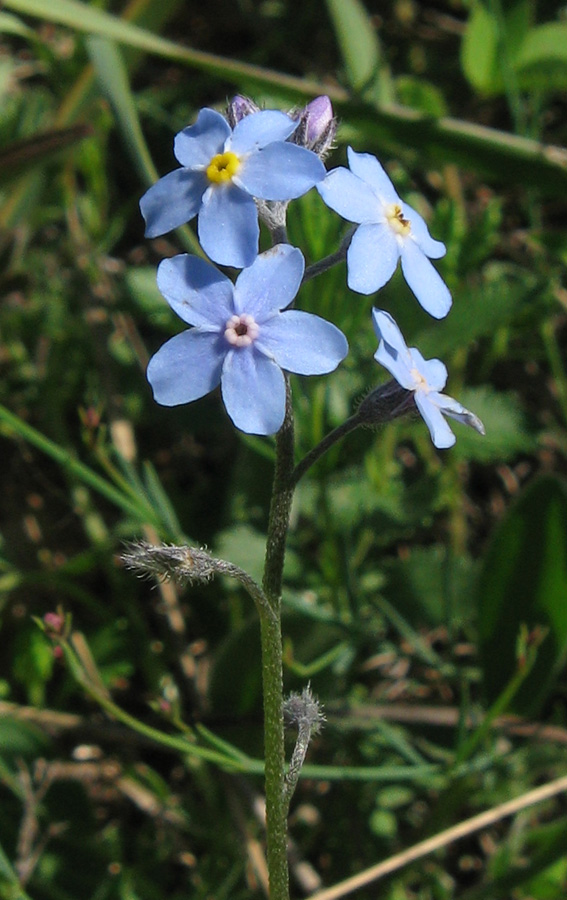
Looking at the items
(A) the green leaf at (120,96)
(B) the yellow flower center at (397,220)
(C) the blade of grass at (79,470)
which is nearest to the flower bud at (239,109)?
(B) the yellow flower center at (397,220)

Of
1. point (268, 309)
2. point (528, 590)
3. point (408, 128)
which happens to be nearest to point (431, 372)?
point (268, 309)

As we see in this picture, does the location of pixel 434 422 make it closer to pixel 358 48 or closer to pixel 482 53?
pixel 358 48

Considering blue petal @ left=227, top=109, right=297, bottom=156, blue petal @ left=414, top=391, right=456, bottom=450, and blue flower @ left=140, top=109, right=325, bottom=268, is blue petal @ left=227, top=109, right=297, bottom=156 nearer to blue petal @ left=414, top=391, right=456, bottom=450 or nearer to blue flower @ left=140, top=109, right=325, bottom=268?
blue flower @ left=140, top=109, right=325, bottom=268

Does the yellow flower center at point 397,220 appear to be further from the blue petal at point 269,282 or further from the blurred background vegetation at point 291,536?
the blurred background vegetation at point 291,536

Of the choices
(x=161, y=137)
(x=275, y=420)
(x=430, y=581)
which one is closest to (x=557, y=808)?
(x=430, y=581)

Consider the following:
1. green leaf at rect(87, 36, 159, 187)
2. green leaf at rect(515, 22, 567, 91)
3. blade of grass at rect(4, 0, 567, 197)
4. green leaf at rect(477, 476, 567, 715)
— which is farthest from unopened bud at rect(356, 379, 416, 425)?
green leaf at rect(515, 22, 567, 91)

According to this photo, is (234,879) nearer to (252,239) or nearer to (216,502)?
(216,502)
